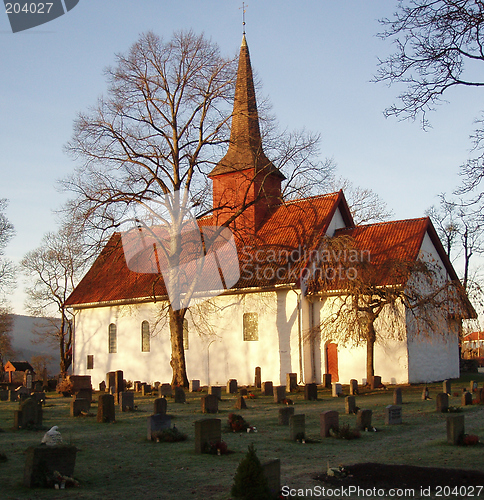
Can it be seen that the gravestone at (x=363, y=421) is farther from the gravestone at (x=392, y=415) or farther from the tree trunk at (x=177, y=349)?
the tree trunk at (x=177, y=349)

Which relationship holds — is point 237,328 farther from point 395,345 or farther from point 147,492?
point 147,492

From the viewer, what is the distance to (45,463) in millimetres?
7363

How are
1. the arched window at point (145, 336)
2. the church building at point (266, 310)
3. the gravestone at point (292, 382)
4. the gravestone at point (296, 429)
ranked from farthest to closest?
the arched window at point (145, 336) → the church building at point (266, 310) → the gravestone at point (292, 382) → the gravestone at point (296, 429)

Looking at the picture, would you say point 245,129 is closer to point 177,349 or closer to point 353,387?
point 177,349

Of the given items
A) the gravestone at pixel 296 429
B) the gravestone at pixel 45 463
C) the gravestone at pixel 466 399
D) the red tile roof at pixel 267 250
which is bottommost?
the gravestone at pixel 466 399

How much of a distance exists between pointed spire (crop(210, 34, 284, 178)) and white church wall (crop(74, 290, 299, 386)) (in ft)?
20.4

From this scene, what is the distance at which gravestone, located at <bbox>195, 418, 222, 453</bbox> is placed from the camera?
30.8 ft

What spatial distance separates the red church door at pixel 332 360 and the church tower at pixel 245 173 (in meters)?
6.42

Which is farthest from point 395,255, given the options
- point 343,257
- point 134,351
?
point 134,351

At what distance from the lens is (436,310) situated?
2222cm

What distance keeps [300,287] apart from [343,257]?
289 centimetres

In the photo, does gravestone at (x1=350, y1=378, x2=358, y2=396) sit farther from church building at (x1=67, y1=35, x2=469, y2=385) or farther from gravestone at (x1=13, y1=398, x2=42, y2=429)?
gravestone at (x1=13, y1=398, x2=42, y2=429)

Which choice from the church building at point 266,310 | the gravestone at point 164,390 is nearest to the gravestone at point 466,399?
the church building at point 266,310

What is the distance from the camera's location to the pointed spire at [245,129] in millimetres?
24125
